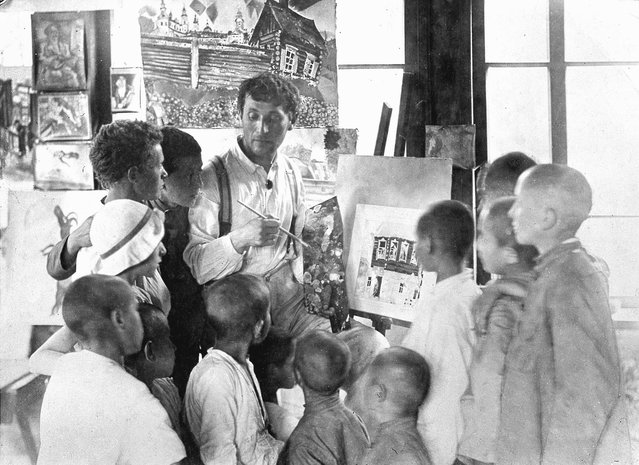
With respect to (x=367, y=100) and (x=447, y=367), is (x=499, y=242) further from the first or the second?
(x=367, y=100)

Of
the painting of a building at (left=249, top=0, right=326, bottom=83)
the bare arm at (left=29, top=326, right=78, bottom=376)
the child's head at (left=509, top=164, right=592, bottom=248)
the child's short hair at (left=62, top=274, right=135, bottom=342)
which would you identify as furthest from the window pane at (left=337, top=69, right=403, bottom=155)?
the bare arm at (left=29, top=326, right=78, bottom=376)

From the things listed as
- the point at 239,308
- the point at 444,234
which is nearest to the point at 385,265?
the point at 444,234

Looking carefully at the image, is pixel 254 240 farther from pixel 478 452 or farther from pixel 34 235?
pixel 478 452

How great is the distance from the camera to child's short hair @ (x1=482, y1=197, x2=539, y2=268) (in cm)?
174

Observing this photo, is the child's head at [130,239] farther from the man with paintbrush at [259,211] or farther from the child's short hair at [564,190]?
the child's short hair at [564,190]

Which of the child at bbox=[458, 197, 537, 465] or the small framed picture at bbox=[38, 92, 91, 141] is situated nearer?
the child at bbox=[458, 197, 537, 465]

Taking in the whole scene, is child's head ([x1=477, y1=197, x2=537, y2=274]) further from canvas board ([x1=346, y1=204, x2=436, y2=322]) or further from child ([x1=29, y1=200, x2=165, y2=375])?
child ([x1=29, y1=200, x2=165, y2=375])

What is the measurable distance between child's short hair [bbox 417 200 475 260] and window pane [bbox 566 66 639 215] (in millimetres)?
343

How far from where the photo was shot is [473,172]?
1.83 meters

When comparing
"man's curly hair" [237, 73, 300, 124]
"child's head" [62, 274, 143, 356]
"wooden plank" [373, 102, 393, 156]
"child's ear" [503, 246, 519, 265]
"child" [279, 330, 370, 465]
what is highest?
"man's curly hair" [237, 73, 300, 124]

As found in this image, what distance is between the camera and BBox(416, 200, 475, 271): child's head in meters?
1.79

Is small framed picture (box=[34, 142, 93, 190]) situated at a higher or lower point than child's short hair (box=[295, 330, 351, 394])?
higher

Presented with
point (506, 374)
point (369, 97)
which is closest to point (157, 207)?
point (369, 97)

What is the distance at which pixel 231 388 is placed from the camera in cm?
175
